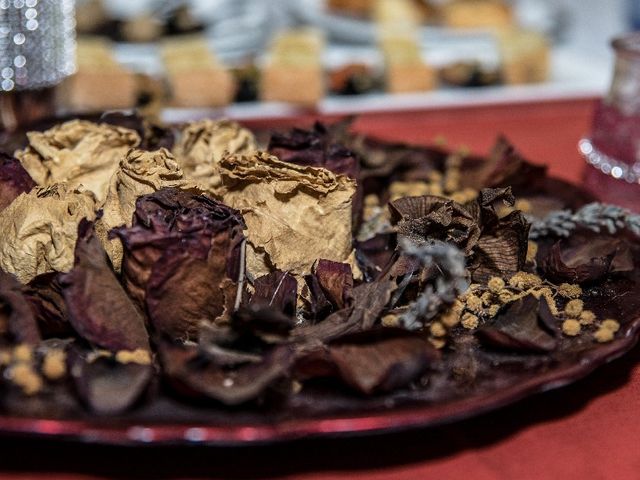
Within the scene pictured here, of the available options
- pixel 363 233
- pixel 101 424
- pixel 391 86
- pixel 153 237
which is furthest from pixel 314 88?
pixel 101 424

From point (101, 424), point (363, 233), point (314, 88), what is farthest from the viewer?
point (314, 88)

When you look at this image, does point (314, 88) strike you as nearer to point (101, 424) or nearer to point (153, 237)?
point (153, 237)

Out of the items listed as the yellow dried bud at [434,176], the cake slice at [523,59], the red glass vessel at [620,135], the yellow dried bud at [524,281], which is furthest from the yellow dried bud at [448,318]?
the cake slice at [523,59]

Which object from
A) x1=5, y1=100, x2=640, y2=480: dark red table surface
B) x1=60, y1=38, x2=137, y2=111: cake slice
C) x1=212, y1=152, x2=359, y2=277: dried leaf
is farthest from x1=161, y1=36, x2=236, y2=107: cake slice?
x1=5, y1=100, x2=640, y2=480: dark red table surface

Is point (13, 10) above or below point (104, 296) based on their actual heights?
above

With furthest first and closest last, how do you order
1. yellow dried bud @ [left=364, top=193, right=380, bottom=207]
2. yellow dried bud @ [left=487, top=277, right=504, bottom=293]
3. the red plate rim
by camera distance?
yellow dried bud @ [left=364, top=193, right=380, bottom=207] < yellow dried bud @ [left=487, top=277, right=504, bottom=293] < the red plate rim

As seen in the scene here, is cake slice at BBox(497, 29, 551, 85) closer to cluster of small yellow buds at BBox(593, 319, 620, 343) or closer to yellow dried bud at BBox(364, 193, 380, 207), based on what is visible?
yellow dried bud at BBox(364, 193, 380, 207)

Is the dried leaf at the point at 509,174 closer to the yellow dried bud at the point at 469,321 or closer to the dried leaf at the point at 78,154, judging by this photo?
the yellow dried bud at the point at 469,321

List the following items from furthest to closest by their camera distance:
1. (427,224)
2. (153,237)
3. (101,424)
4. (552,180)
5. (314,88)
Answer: (314,88) → (552,180) → (427,224) → (153,237) → (101,424)
